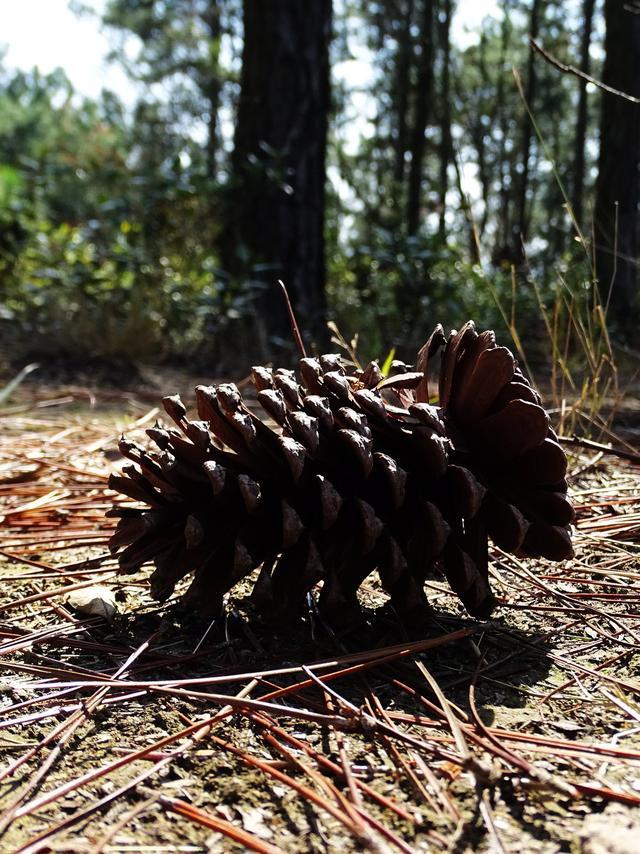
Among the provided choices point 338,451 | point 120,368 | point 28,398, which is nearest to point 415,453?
point 338,451

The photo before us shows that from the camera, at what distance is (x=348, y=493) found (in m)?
1.12

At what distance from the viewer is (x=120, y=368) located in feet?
13.4

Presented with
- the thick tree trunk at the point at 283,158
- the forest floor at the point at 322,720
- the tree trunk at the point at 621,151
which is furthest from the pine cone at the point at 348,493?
the tree trunk at the point at 621,151

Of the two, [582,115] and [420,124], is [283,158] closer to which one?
[420,124]

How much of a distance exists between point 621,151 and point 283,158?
3.36 m

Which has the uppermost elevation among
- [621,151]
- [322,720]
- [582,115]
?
[582,115]

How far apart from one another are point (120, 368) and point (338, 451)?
3.16 metres

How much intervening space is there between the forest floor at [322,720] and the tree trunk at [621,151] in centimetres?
535

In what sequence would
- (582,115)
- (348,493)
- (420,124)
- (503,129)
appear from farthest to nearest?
(503,129) → (582,115) → (420,124) → (348,493)

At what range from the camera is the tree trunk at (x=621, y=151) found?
609 centimetres

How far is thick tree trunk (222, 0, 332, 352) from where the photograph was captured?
4375mm

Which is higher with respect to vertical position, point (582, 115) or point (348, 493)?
point (582, 115)

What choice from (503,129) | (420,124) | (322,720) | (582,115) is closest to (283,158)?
(322,720)

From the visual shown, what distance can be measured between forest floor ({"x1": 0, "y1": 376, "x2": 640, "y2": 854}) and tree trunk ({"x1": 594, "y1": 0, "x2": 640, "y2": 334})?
535cm
